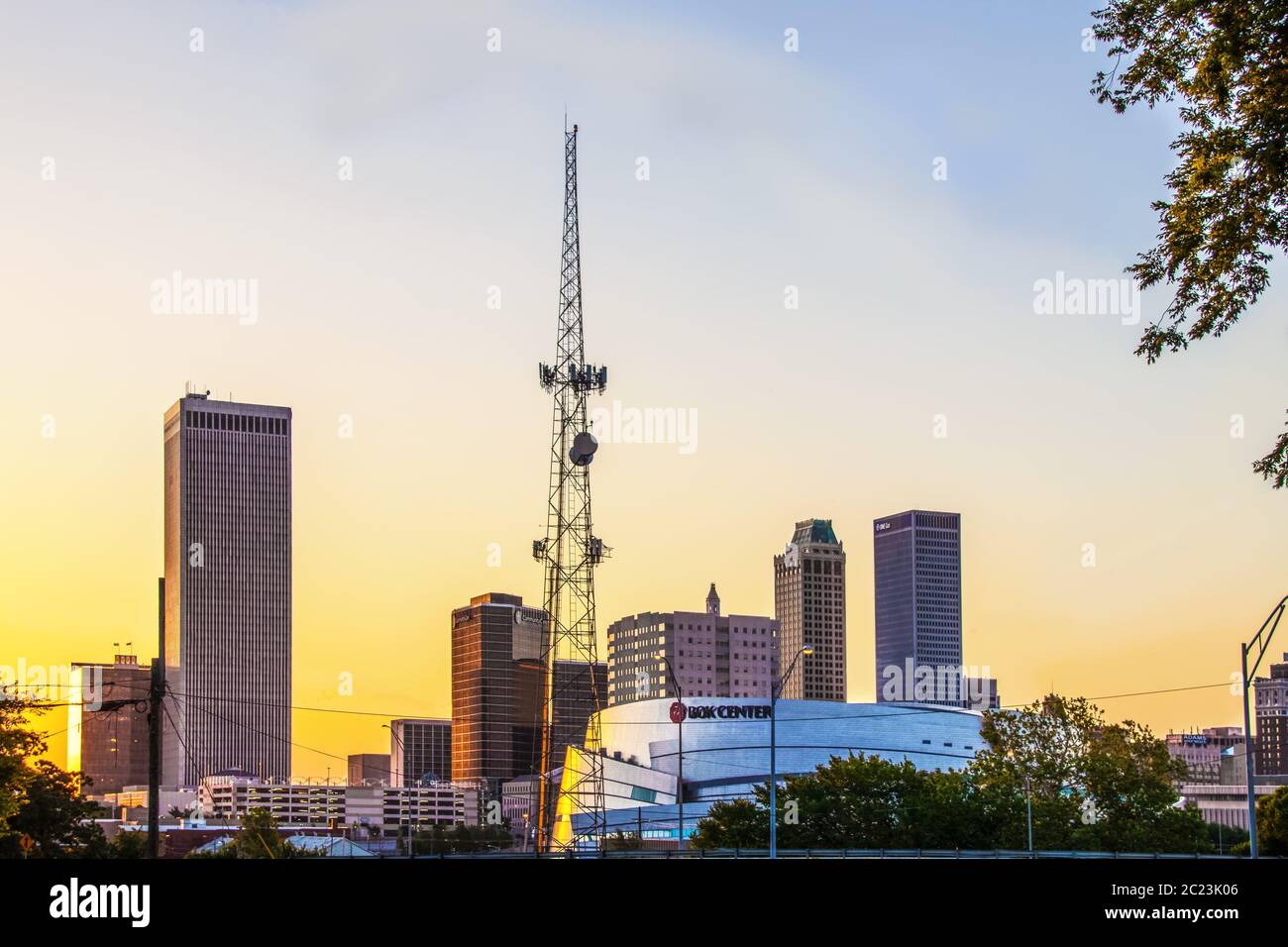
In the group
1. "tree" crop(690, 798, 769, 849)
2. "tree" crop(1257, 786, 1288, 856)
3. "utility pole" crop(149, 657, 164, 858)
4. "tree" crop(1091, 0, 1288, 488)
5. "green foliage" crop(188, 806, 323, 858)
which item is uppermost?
"tree" crop(1091, 0, 1288, 488)

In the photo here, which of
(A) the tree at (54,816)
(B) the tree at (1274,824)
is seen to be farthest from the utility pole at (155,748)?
(B) the tree at (1274,824)

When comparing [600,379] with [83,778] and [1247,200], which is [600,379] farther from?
[1247,200]

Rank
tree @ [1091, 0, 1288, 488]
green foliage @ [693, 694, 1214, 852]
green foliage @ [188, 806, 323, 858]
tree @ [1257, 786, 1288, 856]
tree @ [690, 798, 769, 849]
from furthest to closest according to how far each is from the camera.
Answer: tree @ [690, 798, 769, 849], green foliage @ [693, 694, 1214, 852], green foliage @ [188, 806, 323, 858], tree @ [1257, 786, 1288, 856], tree @ [1091, 0, 1288, 488]

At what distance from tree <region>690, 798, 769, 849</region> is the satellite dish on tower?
26672mm

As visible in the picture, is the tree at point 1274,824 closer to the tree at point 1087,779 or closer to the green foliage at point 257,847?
the tree at point 1087,779

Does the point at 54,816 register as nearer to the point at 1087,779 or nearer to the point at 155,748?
the point at 155,748

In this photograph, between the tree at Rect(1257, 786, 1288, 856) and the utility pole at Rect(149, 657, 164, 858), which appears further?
the tree at Rect(1257, 786, 1288, 856)

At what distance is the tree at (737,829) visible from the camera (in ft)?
349

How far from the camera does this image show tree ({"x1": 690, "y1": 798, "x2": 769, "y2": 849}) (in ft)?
349

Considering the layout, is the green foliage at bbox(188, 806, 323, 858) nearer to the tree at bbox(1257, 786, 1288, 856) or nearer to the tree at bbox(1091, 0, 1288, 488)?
the tree at bbox(1257, 786, 1288, 856)

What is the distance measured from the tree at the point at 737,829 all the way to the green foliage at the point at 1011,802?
3.3 inches

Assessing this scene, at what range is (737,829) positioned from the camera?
10762 centimetres

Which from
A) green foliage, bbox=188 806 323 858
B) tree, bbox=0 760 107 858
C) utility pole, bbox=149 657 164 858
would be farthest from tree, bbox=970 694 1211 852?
utility pole, bbox=149 657 164 858
